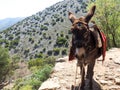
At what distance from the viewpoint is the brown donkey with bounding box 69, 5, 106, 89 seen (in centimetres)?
705

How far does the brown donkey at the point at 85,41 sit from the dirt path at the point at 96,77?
31.9 inches

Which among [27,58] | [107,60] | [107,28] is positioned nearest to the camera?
[107,60]

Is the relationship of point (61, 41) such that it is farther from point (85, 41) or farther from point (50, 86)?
point (85, 41)

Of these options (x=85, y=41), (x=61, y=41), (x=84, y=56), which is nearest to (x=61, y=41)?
(x=61, y=41)

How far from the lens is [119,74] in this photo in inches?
405

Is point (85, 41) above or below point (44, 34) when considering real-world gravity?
below

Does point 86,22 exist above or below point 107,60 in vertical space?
above

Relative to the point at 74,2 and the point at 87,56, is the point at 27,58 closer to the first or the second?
the point at 74,2

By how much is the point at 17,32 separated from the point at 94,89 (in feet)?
305

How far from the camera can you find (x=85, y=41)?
7.19 m

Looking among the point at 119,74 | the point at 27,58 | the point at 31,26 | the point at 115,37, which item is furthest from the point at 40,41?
the point at 119,74

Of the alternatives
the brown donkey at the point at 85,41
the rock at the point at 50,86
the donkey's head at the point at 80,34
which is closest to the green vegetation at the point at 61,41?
the rock at the point at 50,86

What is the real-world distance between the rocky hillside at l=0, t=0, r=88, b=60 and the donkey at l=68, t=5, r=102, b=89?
6351cm

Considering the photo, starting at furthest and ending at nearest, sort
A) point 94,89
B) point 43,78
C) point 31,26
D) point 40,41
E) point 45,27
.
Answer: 1. point 31,26
2. point 45,27
3. point 40,41
4. point 43,78
5. point 94,89
